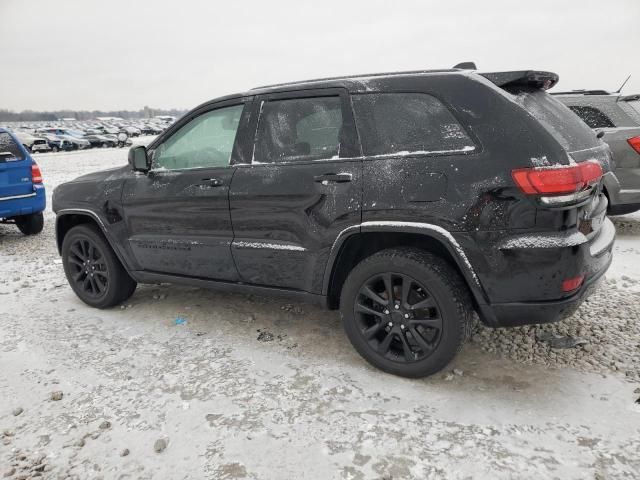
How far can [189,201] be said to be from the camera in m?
3.62

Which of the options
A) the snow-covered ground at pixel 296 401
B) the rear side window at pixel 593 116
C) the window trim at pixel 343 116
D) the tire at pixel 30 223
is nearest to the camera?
the snow-covered ground at pixel 296 401

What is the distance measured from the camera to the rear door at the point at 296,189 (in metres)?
2.99

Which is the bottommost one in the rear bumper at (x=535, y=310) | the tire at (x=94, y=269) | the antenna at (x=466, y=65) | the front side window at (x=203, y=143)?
the tire at (x=94, y=269)

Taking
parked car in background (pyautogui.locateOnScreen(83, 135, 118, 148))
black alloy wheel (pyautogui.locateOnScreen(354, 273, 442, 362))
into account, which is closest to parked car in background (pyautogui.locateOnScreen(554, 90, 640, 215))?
black alloy wheel (pyautogui.locateOnScreen(354, 273, 442, 362))

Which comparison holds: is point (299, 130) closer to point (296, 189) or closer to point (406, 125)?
point (296, 189)

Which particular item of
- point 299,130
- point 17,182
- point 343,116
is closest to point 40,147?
point 17,182

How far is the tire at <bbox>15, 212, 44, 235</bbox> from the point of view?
300 inches

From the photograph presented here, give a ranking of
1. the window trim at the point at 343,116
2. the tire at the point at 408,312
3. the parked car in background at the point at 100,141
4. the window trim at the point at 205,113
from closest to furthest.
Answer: the tire at the point at 408,312, the window trim at the point at 343,116, the window trim at the point at 205,113, the parked car in background at the point at 100,141

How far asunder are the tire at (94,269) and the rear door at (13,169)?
322 centimetres

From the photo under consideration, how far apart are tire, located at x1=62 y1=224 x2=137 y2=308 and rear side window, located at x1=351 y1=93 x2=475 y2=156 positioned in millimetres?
2632

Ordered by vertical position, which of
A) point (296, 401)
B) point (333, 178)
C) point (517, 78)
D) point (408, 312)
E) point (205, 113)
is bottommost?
point (296, 401)

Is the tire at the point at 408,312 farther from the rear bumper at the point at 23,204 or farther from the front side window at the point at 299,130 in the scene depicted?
the rear bumper at the point at 23,204

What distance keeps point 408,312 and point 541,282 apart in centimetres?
77

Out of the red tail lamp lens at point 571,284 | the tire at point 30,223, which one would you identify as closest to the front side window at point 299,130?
the red tail lamp lens at point 571,284
